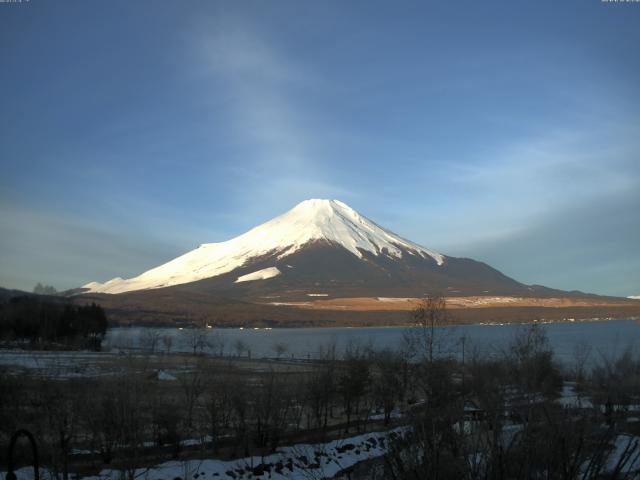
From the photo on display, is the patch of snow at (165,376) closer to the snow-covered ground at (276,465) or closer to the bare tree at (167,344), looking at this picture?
the snow-covered ground at (276,465)

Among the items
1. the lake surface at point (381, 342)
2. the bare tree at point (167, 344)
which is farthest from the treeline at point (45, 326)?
the bare tree at point (167, 344)

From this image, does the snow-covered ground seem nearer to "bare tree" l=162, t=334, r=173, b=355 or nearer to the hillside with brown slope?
"bare tree" l=162, t=334, r=173, b=355

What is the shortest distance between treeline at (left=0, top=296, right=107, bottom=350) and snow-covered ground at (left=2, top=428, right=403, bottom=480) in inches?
1859

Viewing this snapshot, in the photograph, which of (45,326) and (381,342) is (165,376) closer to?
(45,326)

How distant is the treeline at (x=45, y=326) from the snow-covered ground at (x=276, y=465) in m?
47.2

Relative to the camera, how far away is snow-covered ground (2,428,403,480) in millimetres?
14977

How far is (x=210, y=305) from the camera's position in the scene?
179 m

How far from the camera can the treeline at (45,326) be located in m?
63.2

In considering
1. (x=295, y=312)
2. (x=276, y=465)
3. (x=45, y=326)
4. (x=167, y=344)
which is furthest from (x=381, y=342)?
(x=295, y=312)

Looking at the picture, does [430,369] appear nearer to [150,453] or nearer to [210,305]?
[150,453]

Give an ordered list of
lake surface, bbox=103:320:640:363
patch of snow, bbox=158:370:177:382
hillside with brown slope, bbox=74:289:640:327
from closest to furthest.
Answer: patch of snow, bbox=158:370:177:382 < lake surface, bbox=103:320:640:363 < hillside with brown slope, bbox=74:289:640:327

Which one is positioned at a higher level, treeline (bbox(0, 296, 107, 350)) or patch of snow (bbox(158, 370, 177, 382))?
treeline (bbox(0, 296, 107, 350))

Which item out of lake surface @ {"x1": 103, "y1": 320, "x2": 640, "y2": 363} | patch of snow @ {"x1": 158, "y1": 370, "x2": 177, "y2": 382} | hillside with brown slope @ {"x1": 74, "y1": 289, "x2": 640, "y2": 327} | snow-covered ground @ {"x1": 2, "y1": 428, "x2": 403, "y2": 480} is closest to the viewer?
snow-covered ground @ {"x1": 2, "y1": 428, "x2": 403, "y2": 480}

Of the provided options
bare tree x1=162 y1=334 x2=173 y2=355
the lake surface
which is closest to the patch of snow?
the lake surface
